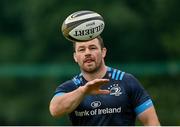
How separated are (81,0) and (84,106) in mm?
13795

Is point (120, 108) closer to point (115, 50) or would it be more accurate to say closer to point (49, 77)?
point (49, 77)

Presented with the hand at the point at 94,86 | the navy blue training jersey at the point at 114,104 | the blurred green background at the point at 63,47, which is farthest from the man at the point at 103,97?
the blurred green background at the point at 63,47

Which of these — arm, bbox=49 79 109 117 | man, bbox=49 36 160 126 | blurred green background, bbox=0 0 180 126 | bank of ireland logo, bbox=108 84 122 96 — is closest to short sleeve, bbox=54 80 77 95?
man, bbox=49 36 160 126

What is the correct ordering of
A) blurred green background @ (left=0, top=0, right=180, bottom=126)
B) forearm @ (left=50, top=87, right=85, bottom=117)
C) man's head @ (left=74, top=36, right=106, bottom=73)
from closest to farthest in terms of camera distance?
1. forearm @ (left=50, top=87, right=85, bottom=117)
2. man's head @ (left=74, top=36, right=106, bottom=73)
3. blurred green background @ (left=0, top=0, right=180, bottom=126)

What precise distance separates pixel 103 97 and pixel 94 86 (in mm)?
819

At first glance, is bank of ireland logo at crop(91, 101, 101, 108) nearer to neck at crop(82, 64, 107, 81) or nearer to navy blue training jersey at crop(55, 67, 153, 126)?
navy blue training jersey at crop(55, 67, 153, 126)

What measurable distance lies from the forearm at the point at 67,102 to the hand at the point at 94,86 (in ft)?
0.26

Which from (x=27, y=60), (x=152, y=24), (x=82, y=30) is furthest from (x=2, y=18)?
(x=82, y=30)

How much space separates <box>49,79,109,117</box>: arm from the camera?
8.99 m

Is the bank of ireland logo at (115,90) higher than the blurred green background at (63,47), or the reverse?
the bank of ireland logo at (115,90)

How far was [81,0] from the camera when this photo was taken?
2345 centimetres

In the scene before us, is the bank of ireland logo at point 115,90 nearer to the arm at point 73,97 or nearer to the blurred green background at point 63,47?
the arm at point 73,97

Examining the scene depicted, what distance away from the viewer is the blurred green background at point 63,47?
21641 millimetres

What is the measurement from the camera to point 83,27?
9.85 meters
